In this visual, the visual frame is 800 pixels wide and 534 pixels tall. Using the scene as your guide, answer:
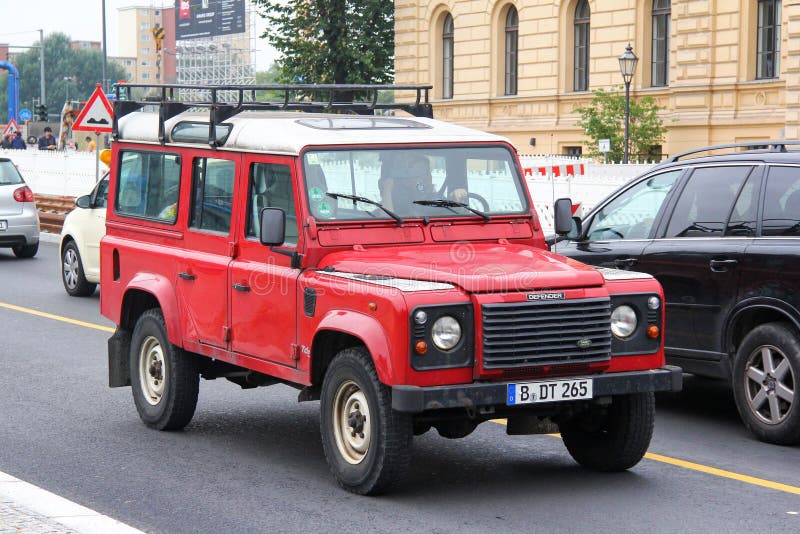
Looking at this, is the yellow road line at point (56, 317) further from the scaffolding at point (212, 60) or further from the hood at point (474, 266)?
the scaffolding at point (212, 60)

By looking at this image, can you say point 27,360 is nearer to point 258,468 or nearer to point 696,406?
point 258,468

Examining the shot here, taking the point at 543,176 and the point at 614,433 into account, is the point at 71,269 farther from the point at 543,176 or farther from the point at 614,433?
the point at 614,433

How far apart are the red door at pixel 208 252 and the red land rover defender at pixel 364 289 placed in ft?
0.05

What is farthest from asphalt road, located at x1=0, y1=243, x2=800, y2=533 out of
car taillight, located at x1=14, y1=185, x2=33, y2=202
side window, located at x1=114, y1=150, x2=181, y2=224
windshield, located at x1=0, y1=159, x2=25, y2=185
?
windshield, located at x1=0, y1=159, x2=25, y2=185

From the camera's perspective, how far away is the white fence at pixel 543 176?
24219 mm

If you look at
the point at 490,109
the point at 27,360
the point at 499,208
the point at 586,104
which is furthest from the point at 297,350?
the point at 490,109

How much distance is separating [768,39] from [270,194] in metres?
28.3

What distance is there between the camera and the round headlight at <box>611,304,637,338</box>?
24.2 ft

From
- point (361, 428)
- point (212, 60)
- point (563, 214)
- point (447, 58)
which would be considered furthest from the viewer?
point (212, 60)

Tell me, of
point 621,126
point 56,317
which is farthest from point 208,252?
point 621,126

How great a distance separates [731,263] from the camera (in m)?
9.23

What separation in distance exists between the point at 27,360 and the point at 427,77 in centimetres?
3558

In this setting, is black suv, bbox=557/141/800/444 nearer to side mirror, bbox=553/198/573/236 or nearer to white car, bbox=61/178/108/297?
side mirror, bbox=553/198/573/236

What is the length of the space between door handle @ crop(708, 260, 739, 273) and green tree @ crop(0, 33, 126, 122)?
6729 inches
